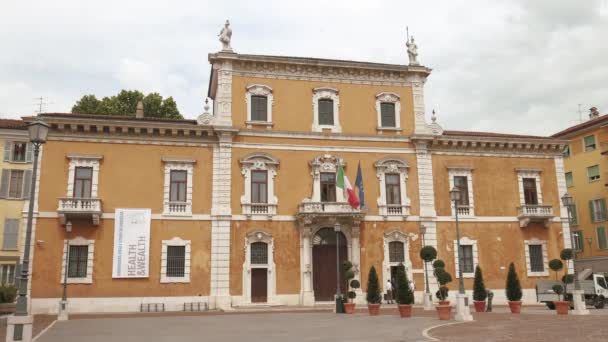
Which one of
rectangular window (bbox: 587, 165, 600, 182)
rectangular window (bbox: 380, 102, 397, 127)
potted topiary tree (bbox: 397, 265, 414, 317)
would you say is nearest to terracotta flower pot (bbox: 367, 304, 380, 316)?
potted topiary tree (bbox: 397, 265, 414, 317)

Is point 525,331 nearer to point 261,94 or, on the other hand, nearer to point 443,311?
point 443,311

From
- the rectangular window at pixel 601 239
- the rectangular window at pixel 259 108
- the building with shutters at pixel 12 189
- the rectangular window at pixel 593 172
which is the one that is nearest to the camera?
the rectangular window at pixel 259 108

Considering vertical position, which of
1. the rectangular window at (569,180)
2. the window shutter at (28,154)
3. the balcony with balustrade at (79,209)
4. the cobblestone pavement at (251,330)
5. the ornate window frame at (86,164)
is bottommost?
the cobblestone pavement at (251,330)

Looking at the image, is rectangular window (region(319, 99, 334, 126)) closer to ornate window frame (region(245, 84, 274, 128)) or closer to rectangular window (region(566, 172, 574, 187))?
ornate window frame (region(245, 84, 274, 128))

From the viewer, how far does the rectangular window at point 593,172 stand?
42.8m

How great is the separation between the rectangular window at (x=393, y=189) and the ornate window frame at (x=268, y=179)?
22.2 feet

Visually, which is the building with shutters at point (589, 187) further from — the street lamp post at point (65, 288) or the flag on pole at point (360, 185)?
the street lamp post at point (65, 288)

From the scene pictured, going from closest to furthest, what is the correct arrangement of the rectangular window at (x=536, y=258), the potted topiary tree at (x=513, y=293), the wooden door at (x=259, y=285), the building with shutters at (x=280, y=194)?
the potted topiary tree at (x=513, y=293) < the building with shutters at (x=280, y=194) < the wooden door at (x=259, y=285) < the rectangular window at (x=536, y=258)

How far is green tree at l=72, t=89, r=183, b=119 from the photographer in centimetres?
4556

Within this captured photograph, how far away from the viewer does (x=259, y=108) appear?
32812mm

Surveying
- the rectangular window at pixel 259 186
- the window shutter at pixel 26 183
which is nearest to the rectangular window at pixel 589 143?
the rectangular window at pixel 259 186

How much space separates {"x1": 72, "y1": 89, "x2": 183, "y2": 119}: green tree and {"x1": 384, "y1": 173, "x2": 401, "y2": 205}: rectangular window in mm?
21638

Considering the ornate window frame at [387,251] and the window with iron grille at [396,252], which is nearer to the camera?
the ornate window frame at [387,251]

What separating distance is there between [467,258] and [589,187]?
16.4m
